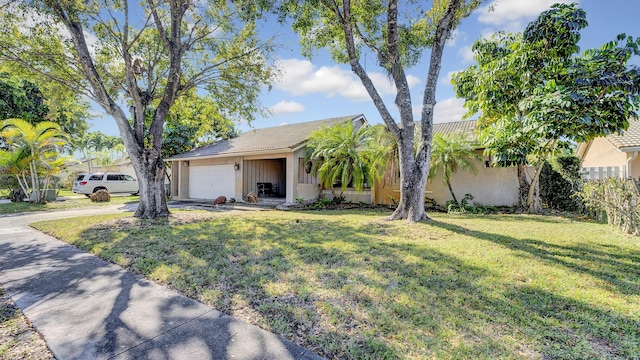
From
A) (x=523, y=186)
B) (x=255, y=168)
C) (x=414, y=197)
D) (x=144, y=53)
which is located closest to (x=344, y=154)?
(x=414, y=197)

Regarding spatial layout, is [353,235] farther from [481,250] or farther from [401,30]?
[401,30]

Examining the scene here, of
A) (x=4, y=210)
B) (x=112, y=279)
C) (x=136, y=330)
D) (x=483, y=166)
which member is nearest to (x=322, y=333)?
(x=136, y=330)

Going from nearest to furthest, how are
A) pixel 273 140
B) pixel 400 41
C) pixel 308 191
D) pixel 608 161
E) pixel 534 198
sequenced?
pixel 400 41 < pixel 534 198 < pixel 308 191 < pixel 608 161 < pixel 273 140

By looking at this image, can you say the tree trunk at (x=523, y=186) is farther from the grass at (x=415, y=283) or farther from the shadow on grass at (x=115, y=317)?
the shadow on grass at (x=115, y=317)

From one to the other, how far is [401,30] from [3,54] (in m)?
11.2

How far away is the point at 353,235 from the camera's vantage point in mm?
6730

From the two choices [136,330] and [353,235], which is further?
[353,235]

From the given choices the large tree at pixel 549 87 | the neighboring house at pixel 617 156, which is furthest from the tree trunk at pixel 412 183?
the neighboring house at pixel 617 156

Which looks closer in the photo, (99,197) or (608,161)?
(608,161)

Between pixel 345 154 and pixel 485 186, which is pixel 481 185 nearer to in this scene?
pixel 485 186

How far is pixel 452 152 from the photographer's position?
10.7 meters

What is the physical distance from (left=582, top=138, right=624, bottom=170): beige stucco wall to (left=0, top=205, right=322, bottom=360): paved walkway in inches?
613

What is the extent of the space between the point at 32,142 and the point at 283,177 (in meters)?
12.0

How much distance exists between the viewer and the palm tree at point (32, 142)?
530 inches
